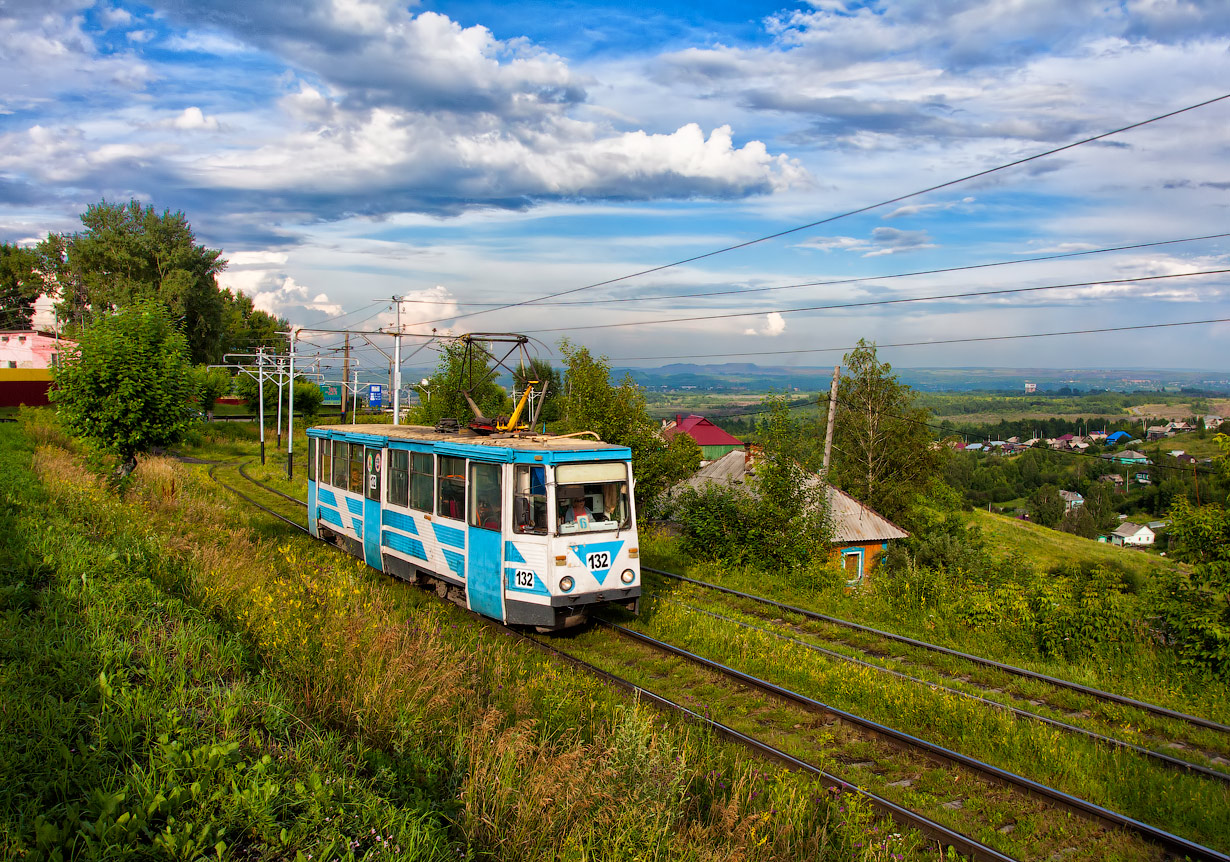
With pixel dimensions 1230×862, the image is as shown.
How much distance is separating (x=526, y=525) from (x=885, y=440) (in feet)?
110

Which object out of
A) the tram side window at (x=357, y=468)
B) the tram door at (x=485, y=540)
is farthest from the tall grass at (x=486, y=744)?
the tram side window at (x=357, y=468)

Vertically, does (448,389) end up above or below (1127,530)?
above

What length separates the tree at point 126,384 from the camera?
16703 mm

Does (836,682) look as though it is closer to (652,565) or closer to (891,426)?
(652,565)

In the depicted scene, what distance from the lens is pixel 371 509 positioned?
574 inches

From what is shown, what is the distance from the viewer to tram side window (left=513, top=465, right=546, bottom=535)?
10281 mm

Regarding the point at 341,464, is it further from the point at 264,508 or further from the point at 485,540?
the point at 264,508

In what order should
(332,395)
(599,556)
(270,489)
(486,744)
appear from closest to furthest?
(486,744), (599,556), (270,489), (332,395)

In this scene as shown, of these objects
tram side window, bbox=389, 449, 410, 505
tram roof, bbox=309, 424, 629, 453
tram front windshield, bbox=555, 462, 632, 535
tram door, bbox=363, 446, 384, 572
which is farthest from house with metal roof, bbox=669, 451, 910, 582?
tram front windshield, bbox=555, 462, 632, 535

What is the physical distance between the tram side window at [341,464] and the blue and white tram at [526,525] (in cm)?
371

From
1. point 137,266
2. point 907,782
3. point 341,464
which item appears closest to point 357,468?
point 341,464

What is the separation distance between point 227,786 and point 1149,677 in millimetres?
10882

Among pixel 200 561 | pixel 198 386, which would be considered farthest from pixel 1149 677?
pixel 198 386

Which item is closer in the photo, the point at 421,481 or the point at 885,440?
the point at 421,481
